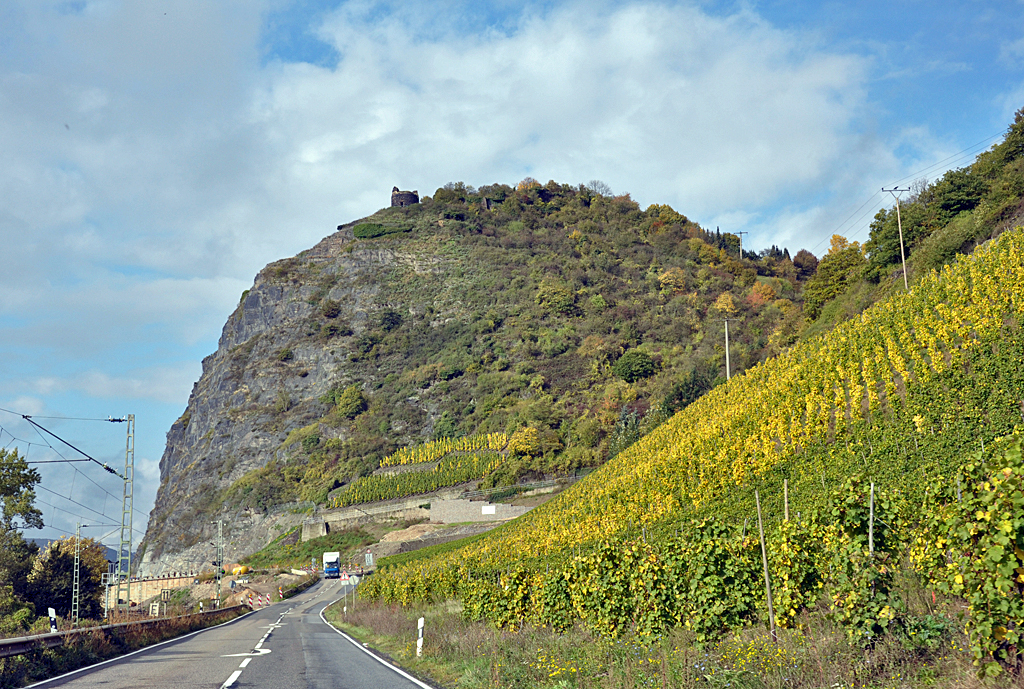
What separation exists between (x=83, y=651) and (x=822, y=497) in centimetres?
1831

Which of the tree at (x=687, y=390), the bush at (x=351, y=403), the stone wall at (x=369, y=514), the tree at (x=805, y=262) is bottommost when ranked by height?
the stone wall at (x=369, y=514)

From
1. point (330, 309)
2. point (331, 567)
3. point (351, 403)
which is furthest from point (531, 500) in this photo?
point (330, 309)

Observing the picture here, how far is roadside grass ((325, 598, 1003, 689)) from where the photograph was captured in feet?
25.0

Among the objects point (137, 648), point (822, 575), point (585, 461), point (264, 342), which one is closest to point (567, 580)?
point (822, 575)

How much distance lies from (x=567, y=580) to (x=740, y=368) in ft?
288

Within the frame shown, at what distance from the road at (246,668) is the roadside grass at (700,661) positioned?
1.60m

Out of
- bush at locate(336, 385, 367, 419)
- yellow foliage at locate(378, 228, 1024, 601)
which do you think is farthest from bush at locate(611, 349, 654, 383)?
yellow foliage at locate(378, 228, 1024, 601)

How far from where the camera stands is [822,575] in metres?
11.4

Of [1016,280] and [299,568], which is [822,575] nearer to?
[1016,280]

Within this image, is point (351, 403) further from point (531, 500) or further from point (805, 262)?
point (805, 262)

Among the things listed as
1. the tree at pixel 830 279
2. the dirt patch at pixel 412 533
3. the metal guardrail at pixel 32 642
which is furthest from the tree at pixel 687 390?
the metal guardrail at pixel 32 642

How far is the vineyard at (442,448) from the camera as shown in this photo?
106075mm

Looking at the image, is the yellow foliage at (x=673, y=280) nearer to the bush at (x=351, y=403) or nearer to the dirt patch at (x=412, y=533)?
the bush at (x=351, y=403)

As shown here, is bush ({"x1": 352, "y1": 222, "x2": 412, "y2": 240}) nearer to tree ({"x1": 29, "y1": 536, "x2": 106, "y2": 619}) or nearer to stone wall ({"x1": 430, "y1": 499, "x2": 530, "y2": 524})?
stone wall ({"x1": 430, "y1": 499, "x2": 530, "y2": 524})
